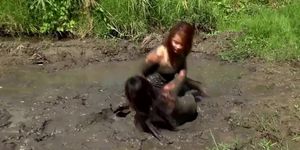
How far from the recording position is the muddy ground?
5637 millimetres

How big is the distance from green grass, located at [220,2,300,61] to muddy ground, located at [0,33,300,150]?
0.22m

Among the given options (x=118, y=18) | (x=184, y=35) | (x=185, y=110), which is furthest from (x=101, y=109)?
(x=118, y=18)

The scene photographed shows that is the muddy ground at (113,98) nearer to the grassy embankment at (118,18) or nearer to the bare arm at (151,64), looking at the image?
the grassy embankment at (118,18)

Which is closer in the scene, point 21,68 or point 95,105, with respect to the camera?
point 95,105

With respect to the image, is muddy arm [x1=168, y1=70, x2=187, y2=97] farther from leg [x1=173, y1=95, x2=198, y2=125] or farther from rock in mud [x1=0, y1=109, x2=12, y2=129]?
rock in mud [x1=0, y1=109, x2=12, y2=129]

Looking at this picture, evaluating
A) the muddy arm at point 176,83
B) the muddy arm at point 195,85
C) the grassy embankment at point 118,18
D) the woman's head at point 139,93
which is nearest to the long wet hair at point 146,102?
the woman's head at point 139,93

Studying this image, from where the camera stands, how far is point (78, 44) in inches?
326

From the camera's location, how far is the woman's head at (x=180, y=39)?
550 centimetres

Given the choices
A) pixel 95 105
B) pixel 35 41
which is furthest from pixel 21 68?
pixel 95 105

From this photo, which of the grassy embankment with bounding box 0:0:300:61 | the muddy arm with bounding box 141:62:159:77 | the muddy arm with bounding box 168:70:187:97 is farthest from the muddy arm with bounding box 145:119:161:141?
the grassy embankment with bounding box 0:0:300:61

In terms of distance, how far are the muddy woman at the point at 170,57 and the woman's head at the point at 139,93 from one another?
0.73ft

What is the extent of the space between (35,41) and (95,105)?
2449 mm

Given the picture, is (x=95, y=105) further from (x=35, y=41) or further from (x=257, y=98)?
(x=35, y=41)

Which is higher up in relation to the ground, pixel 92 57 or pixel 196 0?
pixel 196 0
